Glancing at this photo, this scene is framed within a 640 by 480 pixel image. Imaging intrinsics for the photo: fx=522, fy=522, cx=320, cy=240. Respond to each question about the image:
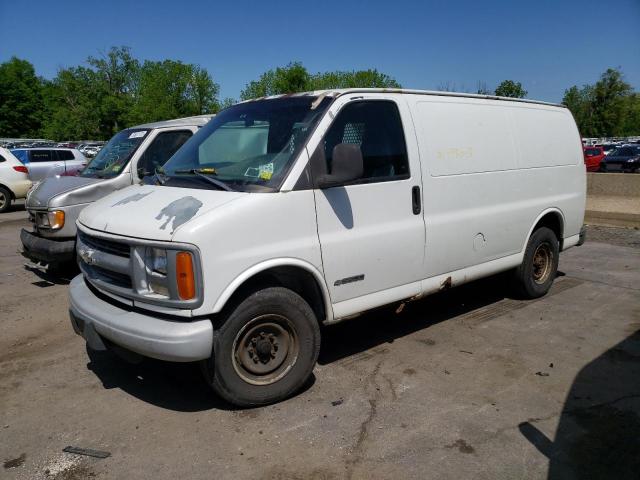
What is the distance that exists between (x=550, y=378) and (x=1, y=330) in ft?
17.7

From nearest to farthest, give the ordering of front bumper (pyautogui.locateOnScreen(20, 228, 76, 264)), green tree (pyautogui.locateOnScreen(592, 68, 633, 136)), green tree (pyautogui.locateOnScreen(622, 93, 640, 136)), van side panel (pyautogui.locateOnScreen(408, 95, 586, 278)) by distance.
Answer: van side panel (pyautogui.locateOnScreen(408, 95, 586, 278)) < front bumper (pyautogui.locateOnScreen(20, 228, 76, 264)) < green tree (pyautogui.locateOnScreen(592, 68, 633, 136)) < green tree (pyautogui.locateOnScreen(622, 93, 640, 136))

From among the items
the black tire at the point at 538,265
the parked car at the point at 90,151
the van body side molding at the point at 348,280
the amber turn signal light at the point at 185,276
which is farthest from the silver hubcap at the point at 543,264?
the parked car at the point at 90,151

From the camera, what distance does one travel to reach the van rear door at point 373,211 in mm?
3898

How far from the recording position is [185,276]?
3.23 m

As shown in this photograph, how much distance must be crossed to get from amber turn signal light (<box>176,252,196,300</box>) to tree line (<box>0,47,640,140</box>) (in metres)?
28.7

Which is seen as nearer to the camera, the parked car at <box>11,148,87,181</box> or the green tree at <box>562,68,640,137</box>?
the parked car at <box>11,148,87,181</box>

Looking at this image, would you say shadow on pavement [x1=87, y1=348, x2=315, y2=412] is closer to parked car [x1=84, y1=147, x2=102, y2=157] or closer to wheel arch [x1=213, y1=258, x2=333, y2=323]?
wheel arch [x1=213, y1=258, x2=333, y2=323]

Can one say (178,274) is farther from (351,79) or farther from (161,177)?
(351,79)

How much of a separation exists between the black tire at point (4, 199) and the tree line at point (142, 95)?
18302 mm

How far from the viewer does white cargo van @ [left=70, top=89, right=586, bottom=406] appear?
11.0ft

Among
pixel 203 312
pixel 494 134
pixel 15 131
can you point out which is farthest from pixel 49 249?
pixel 15 131

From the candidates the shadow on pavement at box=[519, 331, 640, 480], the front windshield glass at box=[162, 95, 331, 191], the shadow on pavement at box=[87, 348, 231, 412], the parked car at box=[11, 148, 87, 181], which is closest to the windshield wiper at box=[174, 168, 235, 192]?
the front windshield glass at box=[162, 95, 331, 191]

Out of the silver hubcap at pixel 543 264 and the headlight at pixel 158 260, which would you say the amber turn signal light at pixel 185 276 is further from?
the silver hubcap at pixel 543 264

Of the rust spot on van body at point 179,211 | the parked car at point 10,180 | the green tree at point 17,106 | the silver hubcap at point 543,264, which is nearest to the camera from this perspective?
the rust spot on van body at point 179,211
